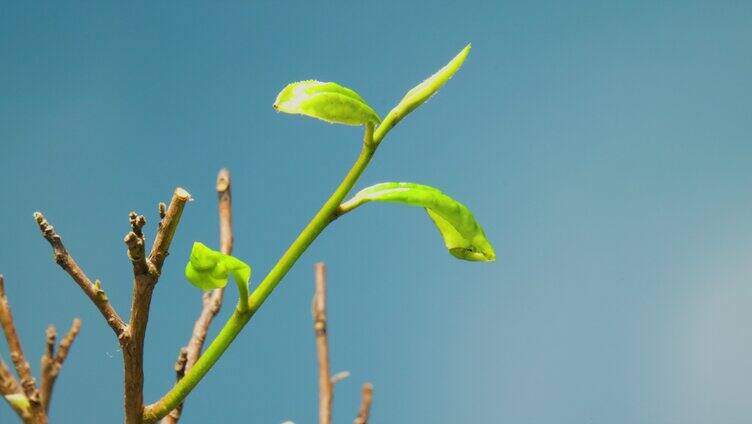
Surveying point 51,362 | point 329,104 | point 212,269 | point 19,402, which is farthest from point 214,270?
point 51,362

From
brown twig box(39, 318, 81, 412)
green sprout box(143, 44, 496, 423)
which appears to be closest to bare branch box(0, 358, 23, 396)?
brown twig box(39, 318, 81, 412)

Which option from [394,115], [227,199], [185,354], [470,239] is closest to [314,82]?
[394,115]

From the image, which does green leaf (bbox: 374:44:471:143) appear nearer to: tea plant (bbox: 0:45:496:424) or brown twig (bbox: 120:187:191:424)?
tea plant (bbox: 0:45:496:424)

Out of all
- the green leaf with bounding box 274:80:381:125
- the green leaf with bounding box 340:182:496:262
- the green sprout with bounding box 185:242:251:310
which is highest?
the green leaf with bounding box 274:80:381:125

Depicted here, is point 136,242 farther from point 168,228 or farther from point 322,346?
point 322,346

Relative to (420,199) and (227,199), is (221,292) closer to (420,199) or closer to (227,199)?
(227,199)

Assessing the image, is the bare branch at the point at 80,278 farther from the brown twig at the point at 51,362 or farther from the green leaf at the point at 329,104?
the brown twig at the point at 51,362
